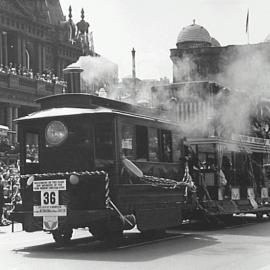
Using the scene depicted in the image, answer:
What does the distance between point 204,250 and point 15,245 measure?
14.1 ft

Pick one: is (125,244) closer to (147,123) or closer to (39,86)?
(147,123)

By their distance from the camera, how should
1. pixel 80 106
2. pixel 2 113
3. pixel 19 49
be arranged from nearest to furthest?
1. pixel 80 106
2. pixel 2 113
3. pixel 19 49

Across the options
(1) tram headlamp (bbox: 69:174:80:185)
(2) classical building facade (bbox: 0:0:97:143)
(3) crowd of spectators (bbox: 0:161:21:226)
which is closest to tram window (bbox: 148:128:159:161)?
(1) tram headlamp (bbox: 69:174:80:185)

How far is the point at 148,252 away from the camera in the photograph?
36.7ft

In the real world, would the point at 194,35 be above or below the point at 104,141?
above

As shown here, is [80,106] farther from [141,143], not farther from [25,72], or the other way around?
[25,72]

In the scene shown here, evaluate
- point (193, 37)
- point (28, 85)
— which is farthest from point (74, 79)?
point (193, 37)

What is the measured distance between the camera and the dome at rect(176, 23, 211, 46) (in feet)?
169

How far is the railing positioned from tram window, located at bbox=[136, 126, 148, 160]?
28028 mm

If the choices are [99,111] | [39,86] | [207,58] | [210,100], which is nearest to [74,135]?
[99,111]

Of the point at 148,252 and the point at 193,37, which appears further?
the point at 193,37

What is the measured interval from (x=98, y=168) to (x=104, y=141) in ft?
1.83

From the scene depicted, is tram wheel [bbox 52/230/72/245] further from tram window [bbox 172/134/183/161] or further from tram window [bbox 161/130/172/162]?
tram window [bbox 172/134/183/161]

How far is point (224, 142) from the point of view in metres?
16.7
